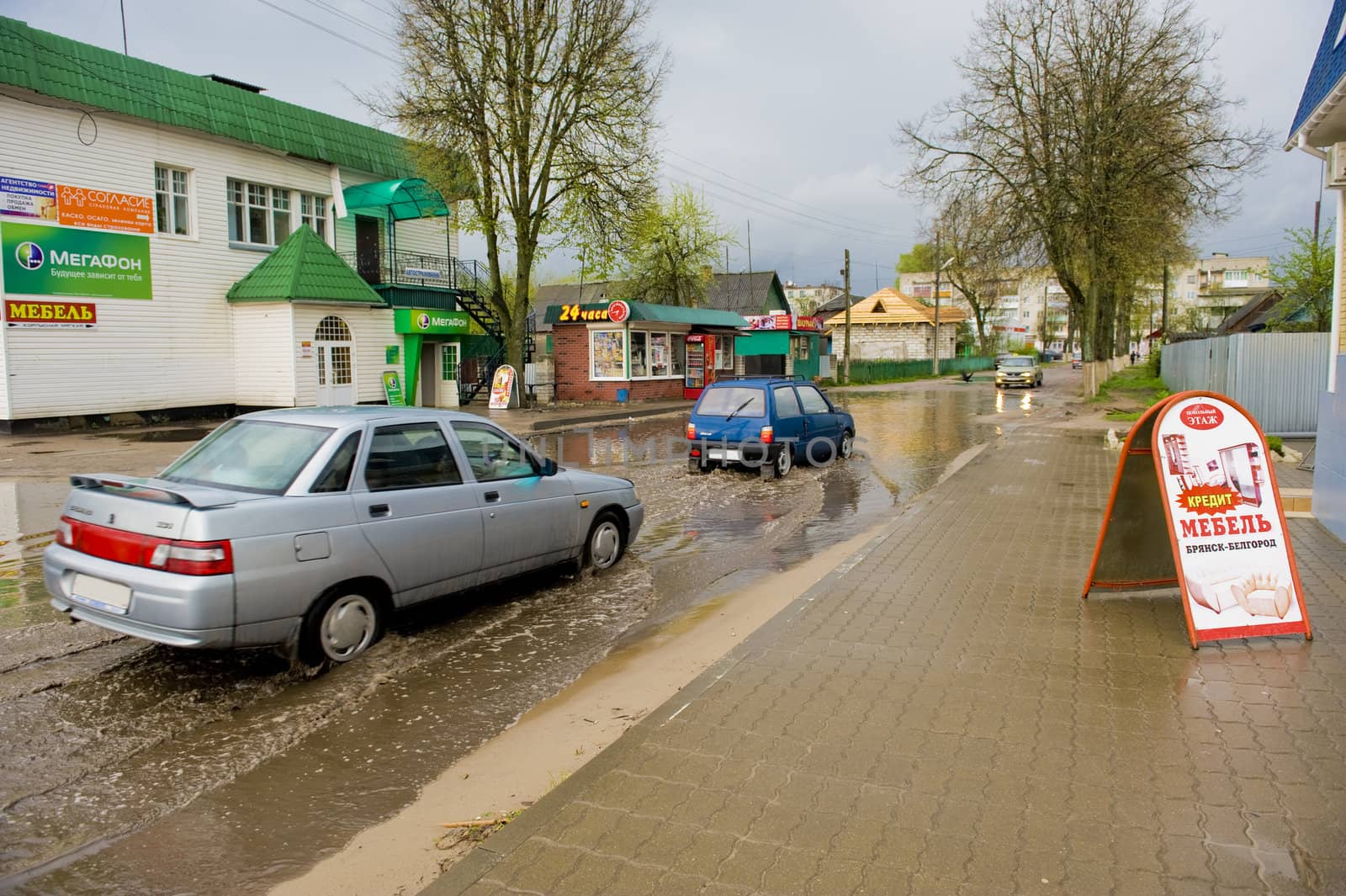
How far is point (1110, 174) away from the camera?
31016 millimetres

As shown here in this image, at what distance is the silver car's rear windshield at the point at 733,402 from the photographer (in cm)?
1422

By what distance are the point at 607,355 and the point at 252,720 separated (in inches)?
1143

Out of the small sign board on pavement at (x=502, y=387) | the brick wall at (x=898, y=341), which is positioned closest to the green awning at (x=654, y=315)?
the small sign board on pavement at (x=502, y=387)

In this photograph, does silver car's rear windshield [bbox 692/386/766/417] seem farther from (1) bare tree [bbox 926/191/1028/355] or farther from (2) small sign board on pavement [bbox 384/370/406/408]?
(1) bare tree [bbox 926/191/1028/355]

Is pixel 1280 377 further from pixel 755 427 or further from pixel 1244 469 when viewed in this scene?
pixel 1244 469

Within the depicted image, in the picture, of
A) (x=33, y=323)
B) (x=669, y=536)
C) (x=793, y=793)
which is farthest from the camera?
(x=33, y=323)

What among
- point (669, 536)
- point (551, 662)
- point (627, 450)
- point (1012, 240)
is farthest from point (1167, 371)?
point (551, 662)

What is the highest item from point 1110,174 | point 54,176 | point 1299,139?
point 1110,174

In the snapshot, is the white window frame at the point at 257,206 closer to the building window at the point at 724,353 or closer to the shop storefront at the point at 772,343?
the building window at the point at 724,353

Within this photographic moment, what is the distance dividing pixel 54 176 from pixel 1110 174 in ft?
102

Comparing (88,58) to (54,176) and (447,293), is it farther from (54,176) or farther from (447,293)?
(447,293)

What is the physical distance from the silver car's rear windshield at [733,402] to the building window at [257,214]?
17.1 m

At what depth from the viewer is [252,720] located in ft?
15.6

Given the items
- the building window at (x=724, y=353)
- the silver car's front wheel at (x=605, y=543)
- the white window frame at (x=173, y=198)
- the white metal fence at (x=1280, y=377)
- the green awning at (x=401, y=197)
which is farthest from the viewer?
the building window at (x=724, y=353)
